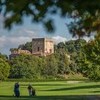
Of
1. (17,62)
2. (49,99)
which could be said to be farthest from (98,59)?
(17,62)

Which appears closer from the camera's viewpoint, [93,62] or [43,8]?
[43,8]

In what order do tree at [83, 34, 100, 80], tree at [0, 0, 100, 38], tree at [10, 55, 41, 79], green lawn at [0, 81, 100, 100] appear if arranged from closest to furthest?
tree at [0, 0, 100, 38]
green lawn at [0, 81, 100, 100]
tree at [83, 34, 100, 80]
tree at [10, 55, 41, 79]

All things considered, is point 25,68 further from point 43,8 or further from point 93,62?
point 43,8

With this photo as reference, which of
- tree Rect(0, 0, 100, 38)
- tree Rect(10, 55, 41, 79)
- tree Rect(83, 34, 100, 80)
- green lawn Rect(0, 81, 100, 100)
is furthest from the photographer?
tree Rect(10, 55, 41, 79)

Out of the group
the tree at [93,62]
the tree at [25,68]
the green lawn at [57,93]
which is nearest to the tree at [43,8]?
the green lawn at [57,93]

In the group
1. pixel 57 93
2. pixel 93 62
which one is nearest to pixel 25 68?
pixel 93 62

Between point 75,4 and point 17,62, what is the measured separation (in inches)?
5342

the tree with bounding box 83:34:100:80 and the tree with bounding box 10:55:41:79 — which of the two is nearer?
the tree with bounding box 83:34:100:80

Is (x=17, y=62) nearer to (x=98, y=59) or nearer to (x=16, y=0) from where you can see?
(x=98, y=59)

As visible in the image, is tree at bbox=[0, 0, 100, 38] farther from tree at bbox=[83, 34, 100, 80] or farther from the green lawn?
tree at bbox=[83, 34, 100, 80]

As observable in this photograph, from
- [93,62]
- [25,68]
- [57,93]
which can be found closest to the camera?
[57,93]

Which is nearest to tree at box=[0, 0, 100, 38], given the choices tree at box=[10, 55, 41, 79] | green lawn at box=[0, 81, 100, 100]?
green lawn at box=[0, 81, 100, 100]

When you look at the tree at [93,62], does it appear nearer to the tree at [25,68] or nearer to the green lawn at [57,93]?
the green lawn at [57,93]

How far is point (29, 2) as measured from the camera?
9250mm
